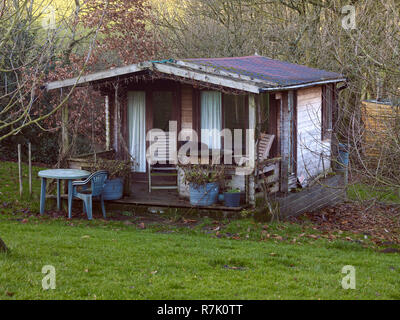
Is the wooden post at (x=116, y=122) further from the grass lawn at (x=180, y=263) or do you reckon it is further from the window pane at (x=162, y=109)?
the grass lawn at (x=180, y=263)

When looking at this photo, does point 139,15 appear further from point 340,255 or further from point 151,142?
point 340,255

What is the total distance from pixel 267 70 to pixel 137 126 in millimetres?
3715

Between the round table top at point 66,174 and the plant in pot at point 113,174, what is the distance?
1.24 feet

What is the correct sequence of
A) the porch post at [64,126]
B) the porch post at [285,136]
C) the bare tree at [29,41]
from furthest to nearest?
the porch post at [285,136]
the porch post at [64,126]
the bare tree at [29,41]

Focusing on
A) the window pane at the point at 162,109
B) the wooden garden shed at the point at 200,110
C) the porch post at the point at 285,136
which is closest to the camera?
the wooden garden shed at the point at 200,110

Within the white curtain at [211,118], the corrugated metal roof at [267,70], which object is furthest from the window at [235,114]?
the corrugated metal roof at [267,70]

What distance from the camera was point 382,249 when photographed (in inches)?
423

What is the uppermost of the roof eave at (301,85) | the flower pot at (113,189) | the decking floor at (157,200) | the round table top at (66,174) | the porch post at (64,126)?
the roof eave at (301,85)

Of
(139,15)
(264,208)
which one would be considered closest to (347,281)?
(264,208)

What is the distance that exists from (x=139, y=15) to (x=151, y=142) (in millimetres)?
8252

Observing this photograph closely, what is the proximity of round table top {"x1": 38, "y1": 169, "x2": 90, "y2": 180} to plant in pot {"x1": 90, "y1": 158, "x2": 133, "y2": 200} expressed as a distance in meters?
0.38

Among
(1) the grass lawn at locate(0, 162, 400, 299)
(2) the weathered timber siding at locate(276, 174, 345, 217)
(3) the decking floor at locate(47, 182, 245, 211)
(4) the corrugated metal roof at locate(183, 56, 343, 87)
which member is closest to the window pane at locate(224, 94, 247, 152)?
(4) the corrugated metal roof at locate(183, 56, 343, 87)

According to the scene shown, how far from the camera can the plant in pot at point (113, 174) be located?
489 inches

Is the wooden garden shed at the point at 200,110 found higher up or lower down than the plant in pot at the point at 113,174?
higher up
